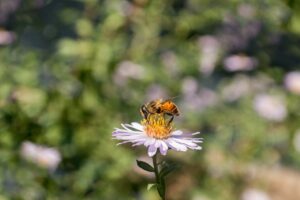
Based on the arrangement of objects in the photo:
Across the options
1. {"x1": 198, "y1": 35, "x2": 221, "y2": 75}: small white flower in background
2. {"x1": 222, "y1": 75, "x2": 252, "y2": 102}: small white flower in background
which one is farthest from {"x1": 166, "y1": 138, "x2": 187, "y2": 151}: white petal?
{"x1": 222, "y1": 75, "x2": 252, "y2": 102}: small white flower in background

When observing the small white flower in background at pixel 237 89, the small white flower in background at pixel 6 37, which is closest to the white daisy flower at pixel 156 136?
the small white flower in background at pixel 6 37

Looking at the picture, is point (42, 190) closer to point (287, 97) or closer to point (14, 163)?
point (14, 163)

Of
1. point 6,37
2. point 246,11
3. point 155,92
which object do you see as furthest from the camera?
point 246,11

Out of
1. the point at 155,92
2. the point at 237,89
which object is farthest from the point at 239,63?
the point at 155,92

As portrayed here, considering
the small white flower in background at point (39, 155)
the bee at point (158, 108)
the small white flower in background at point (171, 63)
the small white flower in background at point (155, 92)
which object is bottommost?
the bee at point (158, 108)

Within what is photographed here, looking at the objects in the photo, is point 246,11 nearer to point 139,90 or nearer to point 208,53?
point 208,53

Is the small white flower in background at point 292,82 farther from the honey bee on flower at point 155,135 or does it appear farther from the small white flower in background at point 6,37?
the honey bee on flower at point 155,135

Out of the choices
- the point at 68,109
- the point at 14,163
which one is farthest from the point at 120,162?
the point at 14,163
